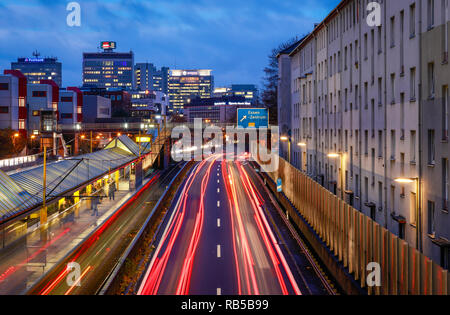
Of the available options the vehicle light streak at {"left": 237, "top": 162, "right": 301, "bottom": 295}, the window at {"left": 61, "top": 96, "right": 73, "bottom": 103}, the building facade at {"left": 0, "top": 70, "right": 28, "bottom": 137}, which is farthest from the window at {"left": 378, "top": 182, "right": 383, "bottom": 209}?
the window at {"left": 61, "top": 96, "right": 73, "bottom": 103}

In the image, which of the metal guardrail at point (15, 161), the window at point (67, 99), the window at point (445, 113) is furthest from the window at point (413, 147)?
the window at point (67, 99)

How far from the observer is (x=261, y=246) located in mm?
26531

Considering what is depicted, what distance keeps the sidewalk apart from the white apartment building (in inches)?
575

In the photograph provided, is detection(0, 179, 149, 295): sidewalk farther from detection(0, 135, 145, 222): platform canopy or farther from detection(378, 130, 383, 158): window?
detection(378, 130, 383, 158): window

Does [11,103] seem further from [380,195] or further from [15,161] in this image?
[380,195]

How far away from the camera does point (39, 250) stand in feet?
77.9

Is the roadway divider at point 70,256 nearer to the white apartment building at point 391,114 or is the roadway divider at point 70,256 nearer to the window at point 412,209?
the white apartment building at point 391,114

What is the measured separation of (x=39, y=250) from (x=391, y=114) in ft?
65.7

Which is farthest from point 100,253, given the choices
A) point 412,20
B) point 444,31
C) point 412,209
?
point 412,20

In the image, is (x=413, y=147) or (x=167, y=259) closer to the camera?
(x=167, y=259)

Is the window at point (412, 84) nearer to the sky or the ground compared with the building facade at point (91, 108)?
nearer to the ground

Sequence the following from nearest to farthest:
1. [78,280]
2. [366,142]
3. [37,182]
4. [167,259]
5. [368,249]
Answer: [368,249]
[78,280]
[167,259]
[37,182]
[366,142]

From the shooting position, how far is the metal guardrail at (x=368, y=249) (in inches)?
461

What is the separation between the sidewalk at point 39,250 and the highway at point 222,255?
4.31m
